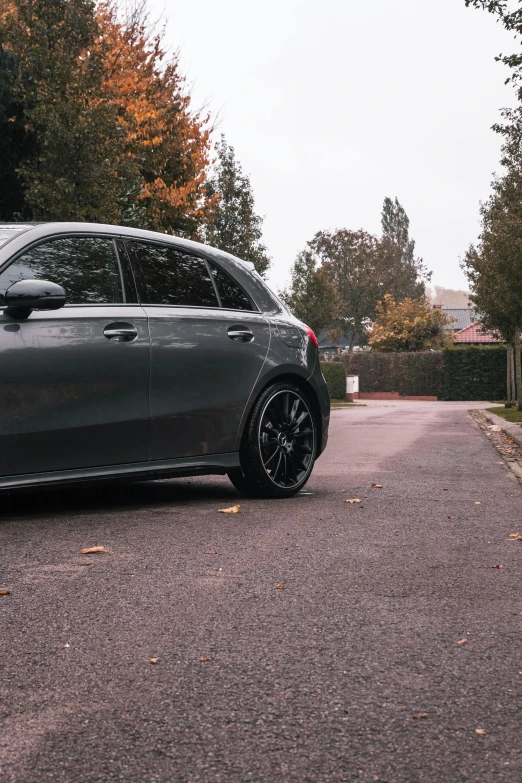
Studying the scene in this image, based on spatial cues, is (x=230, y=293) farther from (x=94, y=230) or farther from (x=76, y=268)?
(x=76, y=268)

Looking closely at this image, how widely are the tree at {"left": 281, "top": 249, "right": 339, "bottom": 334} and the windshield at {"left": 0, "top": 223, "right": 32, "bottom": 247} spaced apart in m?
63.1

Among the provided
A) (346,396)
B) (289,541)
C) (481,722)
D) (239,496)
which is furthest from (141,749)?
(346,396)

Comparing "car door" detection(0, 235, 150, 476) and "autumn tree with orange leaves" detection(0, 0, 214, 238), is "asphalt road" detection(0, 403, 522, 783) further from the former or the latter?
"autumn tree with orange leaves" detection(0, 0, 214, 238)

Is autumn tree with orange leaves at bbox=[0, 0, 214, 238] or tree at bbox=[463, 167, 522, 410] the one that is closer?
autumn tree with orange leaves at bbox=[0, 0, 214, 238]

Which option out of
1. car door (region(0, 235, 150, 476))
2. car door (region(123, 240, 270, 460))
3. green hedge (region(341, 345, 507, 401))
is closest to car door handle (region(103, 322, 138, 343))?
car door (region(0, 235, 150, 476))

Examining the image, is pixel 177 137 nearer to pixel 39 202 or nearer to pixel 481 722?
pixel 39 202

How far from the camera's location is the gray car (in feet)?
20.0

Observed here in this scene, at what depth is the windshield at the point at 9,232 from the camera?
633 centimetres

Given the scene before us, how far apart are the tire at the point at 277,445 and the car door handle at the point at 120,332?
118 centimetres

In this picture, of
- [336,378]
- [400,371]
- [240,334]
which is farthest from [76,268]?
[400,371]

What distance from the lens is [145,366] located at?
263 inches

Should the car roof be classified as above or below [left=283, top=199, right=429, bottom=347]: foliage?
below

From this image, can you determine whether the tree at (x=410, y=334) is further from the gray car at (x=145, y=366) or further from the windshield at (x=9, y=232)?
the windshield at (x=9, y=232)

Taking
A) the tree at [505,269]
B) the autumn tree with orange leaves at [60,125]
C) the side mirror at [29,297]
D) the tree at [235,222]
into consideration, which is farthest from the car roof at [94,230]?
the tree at [235,222]
